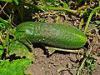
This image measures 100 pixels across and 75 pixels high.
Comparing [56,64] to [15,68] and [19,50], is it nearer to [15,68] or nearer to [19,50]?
[19,50]

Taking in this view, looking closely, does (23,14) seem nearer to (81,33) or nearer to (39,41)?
(39,41)

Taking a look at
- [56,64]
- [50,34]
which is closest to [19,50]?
[50,34]

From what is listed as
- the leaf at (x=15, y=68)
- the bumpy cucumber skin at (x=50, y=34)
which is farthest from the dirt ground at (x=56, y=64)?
the leaf at (x=15, y=68)

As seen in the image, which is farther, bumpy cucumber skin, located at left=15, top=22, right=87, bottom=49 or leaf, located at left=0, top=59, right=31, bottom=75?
bumpy cucumber skin, located at left=15, top=22, right=87, bottom=49

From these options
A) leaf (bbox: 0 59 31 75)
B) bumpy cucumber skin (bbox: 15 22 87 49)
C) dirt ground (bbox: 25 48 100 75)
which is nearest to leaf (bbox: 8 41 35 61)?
bumpy cucumber skin (bbox: 15 22 87 49)

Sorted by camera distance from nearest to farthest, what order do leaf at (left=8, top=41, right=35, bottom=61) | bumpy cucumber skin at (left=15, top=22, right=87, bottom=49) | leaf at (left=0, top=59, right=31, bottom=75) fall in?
1. leaf at (left=0, top=59, right=31, bottom=75)
2. leaf at (left=8, top=41, right=35, bottom=61)
3. bumpy cucumber skin at (left=15, top=22, right=87, bottom=49)

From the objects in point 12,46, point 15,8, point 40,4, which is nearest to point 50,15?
point 40,4

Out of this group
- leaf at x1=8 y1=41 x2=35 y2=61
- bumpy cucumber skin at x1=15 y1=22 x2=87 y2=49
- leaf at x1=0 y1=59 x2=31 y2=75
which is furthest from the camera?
bumpy cucumber skin at x1=15 y1=22 x2=87 y2=49

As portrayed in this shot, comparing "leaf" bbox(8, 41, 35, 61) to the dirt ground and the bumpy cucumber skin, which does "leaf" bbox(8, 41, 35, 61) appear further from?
the dirt ground
